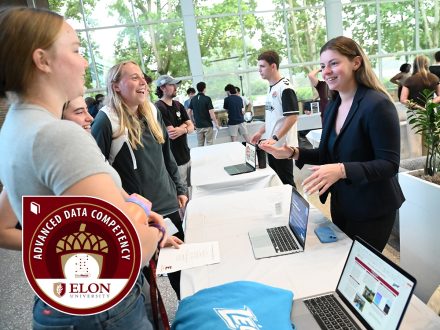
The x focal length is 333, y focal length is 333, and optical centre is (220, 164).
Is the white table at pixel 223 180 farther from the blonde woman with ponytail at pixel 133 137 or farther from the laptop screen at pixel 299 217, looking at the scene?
the laptop screen at pixel 299 217

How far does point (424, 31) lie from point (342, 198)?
10.3 metres

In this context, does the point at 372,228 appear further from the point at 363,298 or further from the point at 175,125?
the point at 175,125

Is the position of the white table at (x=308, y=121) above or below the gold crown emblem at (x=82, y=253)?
below

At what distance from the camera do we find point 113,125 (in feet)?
5.36

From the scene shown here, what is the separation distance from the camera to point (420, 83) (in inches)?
151

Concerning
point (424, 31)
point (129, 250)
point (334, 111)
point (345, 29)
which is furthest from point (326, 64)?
point (424, 31)

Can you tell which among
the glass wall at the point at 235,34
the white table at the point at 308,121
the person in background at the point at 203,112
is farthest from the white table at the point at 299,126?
the glass wall at the point at 235,34

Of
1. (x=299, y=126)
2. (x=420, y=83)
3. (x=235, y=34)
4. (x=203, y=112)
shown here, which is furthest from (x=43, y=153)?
(x=235, y=34)

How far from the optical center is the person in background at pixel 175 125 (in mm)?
3117

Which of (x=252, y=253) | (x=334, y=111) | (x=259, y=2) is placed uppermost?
(x=259, y=2)

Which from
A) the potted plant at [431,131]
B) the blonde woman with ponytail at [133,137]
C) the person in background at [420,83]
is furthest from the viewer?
the person in background at [420,83]

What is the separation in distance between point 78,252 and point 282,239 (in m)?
1.13

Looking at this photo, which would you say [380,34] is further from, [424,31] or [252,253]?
[252,253]

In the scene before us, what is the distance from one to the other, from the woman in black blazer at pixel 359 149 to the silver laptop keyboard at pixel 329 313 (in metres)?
0.38
